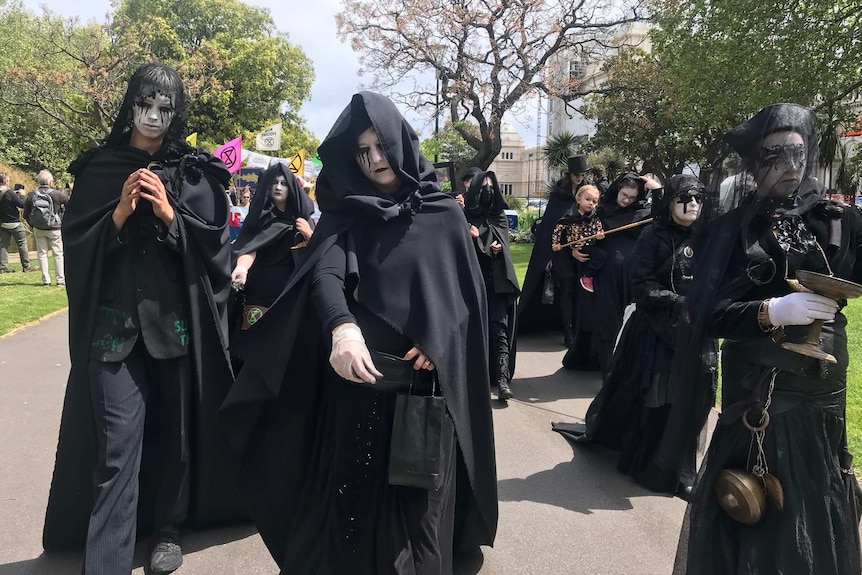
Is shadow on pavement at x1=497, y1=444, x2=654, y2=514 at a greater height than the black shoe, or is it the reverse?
the black shoe

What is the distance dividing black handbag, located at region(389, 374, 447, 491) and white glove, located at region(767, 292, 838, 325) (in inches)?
44.6

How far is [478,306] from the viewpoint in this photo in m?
2.55

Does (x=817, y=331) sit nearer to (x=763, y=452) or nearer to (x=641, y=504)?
(x=763, y=452)

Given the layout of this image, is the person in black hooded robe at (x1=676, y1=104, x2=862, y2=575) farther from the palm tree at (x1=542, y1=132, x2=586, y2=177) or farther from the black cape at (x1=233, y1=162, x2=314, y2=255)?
the palm tree at (x1=542, y1=132, x2=586, y2=177)

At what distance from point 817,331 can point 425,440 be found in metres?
1.28

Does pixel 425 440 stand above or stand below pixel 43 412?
above

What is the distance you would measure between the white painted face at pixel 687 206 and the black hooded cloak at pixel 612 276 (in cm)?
193

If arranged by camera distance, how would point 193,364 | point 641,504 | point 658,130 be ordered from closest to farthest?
1. point 193,364
2. point 641,504
3. point 658,130

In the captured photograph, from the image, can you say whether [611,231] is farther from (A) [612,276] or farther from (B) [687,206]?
(B) [687,206]

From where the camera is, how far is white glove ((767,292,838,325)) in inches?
74.5

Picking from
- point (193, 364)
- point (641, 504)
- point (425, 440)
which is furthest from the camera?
point (641, 504)

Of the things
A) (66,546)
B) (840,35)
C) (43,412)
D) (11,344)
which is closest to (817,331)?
(66,546)

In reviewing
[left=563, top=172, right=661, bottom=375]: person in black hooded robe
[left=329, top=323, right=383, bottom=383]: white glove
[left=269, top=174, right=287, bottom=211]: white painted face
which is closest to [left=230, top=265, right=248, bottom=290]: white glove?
[left=269, top=174, right=287, bottom=211]: white painted face

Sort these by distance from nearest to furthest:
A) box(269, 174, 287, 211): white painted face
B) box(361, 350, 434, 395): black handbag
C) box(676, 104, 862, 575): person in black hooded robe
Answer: box(676, 104, 862, 575): person in black hooded robe, box(361, 350, 434, 395): black handbag, box(269, 174, 287, 211): white painted face
